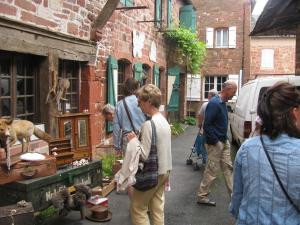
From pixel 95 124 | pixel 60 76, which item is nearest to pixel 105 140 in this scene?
pixel 95 124

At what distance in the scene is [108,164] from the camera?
301 inches

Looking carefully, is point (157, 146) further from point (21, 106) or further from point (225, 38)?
point (225, 38)

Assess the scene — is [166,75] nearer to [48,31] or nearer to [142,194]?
[48,31]

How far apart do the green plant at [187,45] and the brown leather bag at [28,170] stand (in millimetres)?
10769

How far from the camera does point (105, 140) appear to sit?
914 centimetres

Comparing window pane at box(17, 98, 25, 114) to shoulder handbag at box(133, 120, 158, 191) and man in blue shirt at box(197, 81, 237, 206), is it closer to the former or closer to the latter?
man in blue shirt at box(197, 81, 237, 206)

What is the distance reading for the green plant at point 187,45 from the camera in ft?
50.9

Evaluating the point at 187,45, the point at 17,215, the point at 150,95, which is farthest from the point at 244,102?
the point at 187,45

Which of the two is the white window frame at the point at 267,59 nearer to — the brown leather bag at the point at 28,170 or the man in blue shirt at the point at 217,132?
the man in blue shirt at the point at 217,132

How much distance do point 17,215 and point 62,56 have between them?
11.1ft

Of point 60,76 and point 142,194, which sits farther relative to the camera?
point 60,76

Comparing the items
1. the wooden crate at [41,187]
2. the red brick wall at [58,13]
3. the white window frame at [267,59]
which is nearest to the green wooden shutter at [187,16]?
the white window frame at [267,59]

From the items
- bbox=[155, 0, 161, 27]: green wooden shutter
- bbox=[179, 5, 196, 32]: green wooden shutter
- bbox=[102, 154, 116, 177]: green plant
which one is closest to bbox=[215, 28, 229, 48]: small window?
bbox=[179, 5, 196, 32]: green wooden shutter

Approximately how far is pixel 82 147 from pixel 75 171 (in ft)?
2.16
